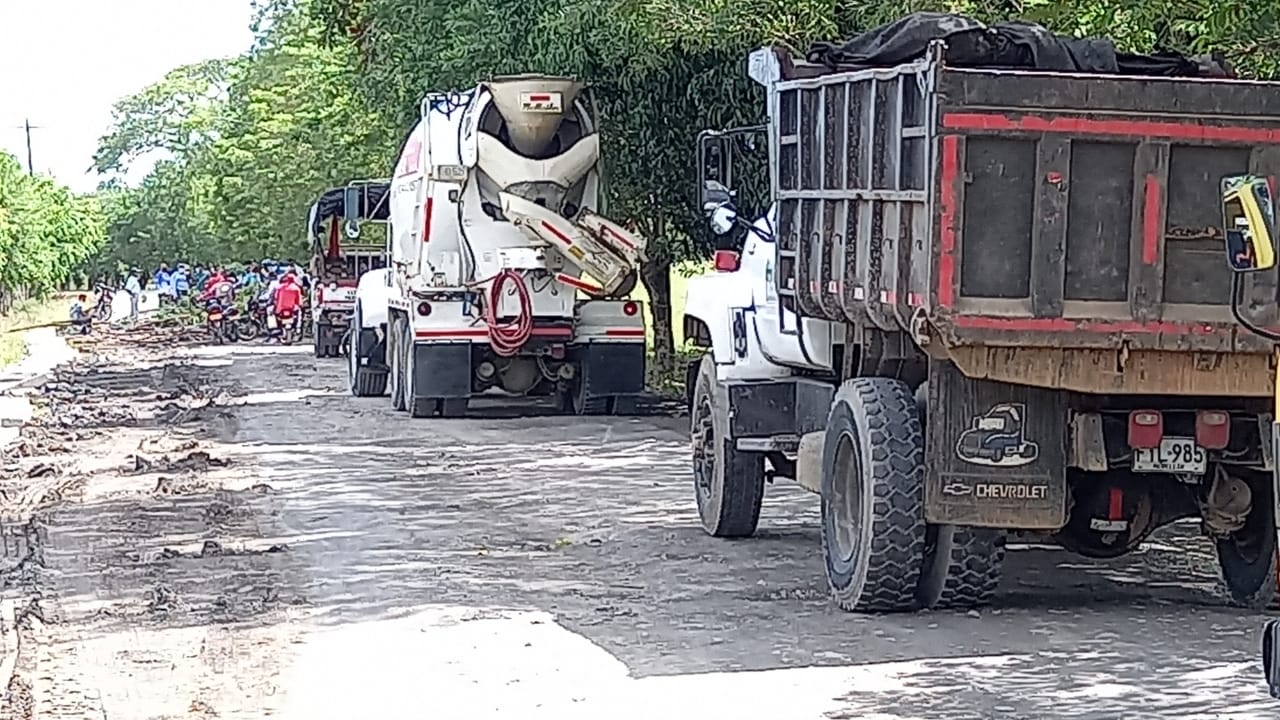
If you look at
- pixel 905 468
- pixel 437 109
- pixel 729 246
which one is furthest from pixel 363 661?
Result: pixel 437 109

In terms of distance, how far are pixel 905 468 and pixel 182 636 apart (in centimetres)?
349

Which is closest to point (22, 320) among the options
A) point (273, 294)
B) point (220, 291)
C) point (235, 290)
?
point (235, 290)

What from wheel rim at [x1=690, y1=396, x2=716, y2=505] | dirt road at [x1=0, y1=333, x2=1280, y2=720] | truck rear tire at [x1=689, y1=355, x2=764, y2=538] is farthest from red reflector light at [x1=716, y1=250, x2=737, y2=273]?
→ dirt road at [x1=0, y1=333, x2=1280, y2=720]

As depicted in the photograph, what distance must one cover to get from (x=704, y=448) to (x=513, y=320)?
847cm

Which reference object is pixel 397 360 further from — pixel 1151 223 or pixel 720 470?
pixel 1151 223

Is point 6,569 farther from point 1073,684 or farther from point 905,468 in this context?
point 1073,684

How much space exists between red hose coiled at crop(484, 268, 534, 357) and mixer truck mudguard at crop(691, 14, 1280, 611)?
10.8 metres

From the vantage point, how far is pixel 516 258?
21297 millimetres

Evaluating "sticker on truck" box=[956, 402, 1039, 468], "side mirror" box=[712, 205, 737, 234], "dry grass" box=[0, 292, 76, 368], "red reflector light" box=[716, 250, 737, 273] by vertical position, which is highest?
"side mirror" box=[712, 205, 737, 234]

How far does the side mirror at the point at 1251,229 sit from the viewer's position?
18.6ft

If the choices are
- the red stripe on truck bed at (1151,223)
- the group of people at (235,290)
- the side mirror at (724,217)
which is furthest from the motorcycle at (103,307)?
the red stripe on truck bed at (1151,223)

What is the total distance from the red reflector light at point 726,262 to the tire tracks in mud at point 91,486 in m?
3.26

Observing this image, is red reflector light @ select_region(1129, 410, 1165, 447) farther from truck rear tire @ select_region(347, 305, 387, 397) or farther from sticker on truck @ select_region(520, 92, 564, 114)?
truck rear tire @ select_region(347, 305, 387, 397)

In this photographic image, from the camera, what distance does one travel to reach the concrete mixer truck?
69.2 ft
